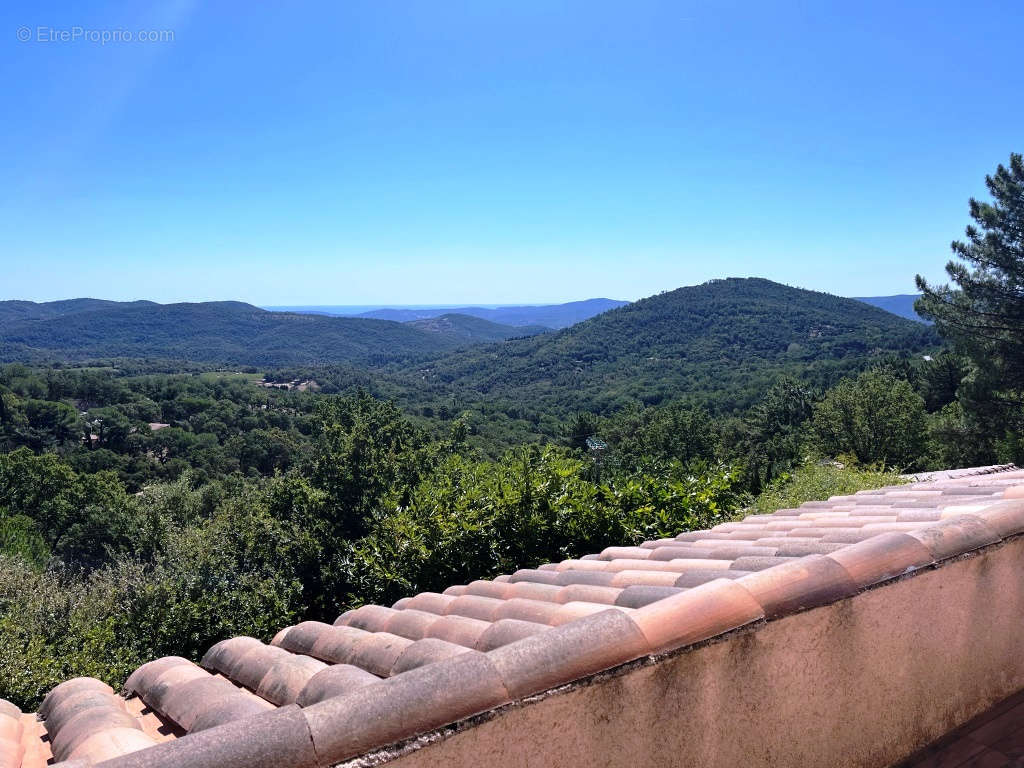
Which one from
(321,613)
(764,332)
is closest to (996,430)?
(321,613)

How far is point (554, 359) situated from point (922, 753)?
12413cm

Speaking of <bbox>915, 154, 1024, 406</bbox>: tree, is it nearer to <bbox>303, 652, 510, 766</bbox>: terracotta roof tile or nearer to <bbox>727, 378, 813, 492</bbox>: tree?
<bbox>727, 378, 813, 492</bbox>: tree

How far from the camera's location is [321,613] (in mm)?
8258

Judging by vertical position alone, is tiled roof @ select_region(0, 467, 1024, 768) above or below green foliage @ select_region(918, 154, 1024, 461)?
below

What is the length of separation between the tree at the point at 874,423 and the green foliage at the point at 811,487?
58.8 feet

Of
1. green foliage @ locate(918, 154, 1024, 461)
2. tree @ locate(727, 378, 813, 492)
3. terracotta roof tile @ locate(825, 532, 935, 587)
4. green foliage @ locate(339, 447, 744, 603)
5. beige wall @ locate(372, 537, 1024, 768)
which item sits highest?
green foliage @ locate(918, 154, 1024, 461)

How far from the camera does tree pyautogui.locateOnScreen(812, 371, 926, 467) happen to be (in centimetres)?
2559

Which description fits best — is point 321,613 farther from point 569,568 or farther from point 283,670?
point 283,670

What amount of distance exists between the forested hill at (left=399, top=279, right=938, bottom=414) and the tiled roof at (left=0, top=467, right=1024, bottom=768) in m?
63.5

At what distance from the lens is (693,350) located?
108m

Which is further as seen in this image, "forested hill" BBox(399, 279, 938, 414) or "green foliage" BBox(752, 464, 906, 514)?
"forested hill" BBox(399, 279, 938, 414)

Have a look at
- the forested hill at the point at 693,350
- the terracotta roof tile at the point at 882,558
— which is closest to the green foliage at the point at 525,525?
the terracotta roof tile at the point at 882,558

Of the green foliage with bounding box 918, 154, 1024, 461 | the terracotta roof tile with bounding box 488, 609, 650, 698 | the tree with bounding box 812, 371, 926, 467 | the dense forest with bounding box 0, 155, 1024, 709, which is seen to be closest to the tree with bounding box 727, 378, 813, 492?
the dense forest with bounding box 0, 155, 1024, 709

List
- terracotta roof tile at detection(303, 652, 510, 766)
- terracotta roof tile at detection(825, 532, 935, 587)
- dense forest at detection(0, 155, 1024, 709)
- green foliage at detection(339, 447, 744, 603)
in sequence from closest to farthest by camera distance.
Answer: terracotta roof tile at detection(303, 652, 510, 766) < terracotta roof tile at detection(825, 532, 935, 587) < green foliage at detection(339, 447, 744, 603) < dense forest at detection(0, 155, 1024, 709)
